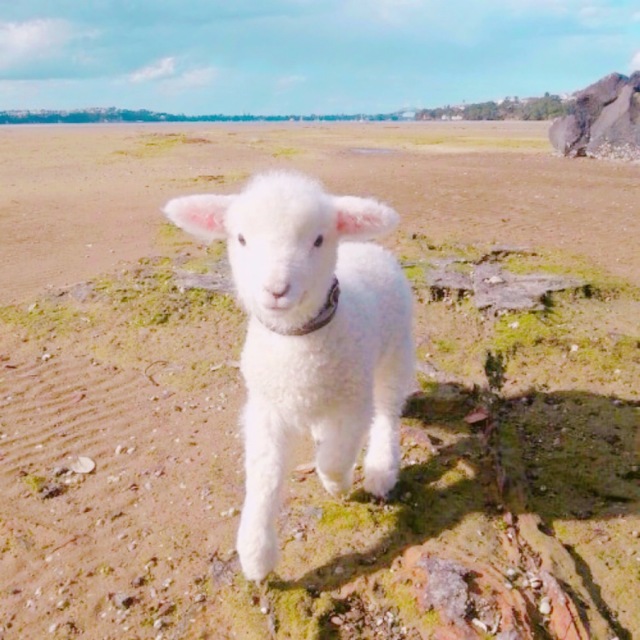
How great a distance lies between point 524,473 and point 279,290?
2.41 m

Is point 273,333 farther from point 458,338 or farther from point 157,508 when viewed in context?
point 458,338

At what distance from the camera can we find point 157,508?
443 centimetres

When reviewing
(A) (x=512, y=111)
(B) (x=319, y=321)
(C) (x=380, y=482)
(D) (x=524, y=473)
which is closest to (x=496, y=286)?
(D) (x=524, y=473)

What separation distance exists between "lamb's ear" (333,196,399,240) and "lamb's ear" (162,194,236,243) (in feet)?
2.10

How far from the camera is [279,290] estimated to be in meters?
3.04

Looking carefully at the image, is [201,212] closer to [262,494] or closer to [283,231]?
[283,231]

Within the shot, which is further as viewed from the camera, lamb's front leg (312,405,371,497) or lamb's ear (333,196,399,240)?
lamb's front leg (312,405,371,497)

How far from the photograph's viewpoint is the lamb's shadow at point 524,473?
378cm

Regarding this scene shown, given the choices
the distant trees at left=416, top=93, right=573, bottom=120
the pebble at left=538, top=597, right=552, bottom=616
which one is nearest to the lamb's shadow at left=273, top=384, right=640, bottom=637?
the pebble at left=538, top=597, right=552, bottom=616

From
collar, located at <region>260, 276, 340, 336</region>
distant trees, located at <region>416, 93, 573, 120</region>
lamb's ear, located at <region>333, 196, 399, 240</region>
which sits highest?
lamb's ear, located at <region>333, 196, 399, 240</region>

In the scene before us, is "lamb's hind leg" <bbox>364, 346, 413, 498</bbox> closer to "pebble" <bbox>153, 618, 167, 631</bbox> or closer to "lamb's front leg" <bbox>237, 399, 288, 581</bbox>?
"lamb's front leg" <bbox>237, 399, 288, 581</bbox>

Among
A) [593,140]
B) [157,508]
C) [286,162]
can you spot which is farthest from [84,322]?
[593,140]

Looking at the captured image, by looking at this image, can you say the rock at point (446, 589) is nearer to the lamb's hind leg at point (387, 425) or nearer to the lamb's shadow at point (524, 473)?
the lamb's shadow at point (524, 473)

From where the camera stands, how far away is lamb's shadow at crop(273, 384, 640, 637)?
3.78 meters
